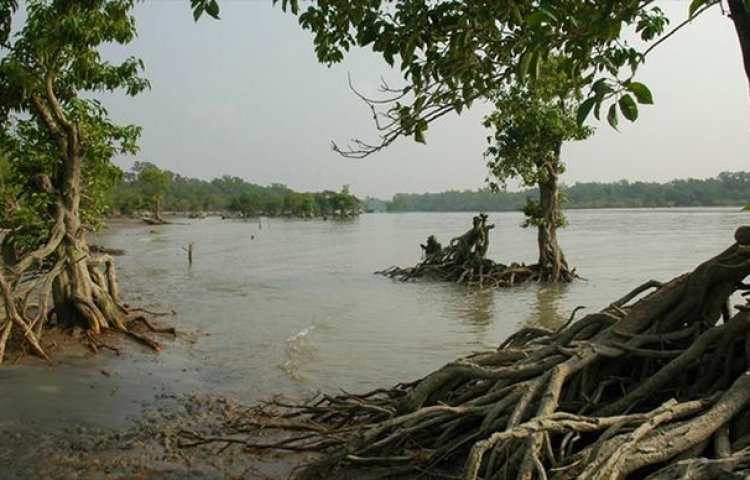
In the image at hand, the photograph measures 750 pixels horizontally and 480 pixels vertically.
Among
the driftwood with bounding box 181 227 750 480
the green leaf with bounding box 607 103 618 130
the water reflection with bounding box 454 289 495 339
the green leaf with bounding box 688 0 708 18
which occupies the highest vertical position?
the green leaf with bounding box 688 0 708 18

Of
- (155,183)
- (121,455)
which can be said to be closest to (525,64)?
(121,455)

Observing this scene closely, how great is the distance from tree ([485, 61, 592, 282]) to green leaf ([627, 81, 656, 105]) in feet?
52.0

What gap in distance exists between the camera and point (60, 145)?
390 inches

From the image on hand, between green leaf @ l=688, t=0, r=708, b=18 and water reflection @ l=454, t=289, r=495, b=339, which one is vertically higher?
A: green leaf @ l=688, t=0, r=708, b=18

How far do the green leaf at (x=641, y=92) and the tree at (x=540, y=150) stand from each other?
15845 millimetres

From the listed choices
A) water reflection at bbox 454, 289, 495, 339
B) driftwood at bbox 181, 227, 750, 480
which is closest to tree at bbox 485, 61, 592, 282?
water reflection at bbox 454, 289, 495, 339

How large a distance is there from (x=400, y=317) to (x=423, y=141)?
11176mm

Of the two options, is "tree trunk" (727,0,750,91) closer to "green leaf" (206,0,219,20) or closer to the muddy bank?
"green leaf" (206,0,219,20)

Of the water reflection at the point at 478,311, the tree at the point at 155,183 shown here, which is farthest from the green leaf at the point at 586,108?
the tree at the point at 155,183

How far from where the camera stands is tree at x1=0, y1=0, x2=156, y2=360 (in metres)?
8.80

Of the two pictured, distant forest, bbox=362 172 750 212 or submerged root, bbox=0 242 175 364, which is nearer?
submerged root, bbox=0 242 175 364

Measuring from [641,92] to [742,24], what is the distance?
1.44 metres

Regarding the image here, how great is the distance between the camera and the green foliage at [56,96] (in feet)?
28.6

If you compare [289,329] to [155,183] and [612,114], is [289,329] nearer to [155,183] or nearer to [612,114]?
[612,114]
